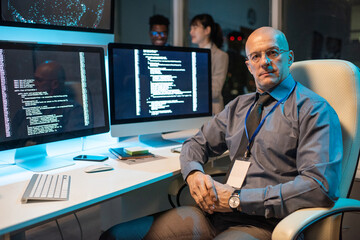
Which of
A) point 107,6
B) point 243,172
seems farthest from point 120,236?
point 107,6

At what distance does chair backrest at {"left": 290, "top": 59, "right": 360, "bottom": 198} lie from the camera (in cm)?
126

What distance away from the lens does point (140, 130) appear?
189 cm

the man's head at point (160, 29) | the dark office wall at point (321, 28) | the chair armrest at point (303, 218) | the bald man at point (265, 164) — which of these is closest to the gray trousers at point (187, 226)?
the bald man at point (265, 164)

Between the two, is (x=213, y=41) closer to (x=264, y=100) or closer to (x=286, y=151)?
(x=264, y=100)

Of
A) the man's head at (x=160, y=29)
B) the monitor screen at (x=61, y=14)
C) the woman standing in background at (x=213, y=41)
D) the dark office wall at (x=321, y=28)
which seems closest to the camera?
the monitor screen at (x=61, y=14)

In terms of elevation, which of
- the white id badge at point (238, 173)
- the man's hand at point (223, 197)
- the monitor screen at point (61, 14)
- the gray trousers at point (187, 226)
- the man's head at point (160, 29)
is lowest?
the gray trousers at point (187, 226)

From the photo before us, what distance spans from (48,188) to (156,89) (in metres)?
0.90

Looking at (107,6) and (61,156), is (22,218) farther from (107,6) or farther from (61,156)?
(107,6)

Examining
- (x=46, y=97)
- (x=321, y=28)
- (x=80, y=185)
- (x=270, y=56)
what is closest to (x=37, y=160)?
(x=46, y=97)

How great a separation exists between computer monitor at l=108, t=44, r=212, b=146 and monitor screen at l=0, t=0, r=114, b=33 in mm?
297

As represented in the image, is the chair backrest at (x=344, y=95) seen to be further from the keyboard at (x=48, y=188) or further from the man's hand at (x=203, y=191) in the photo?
the keyboard at (x=48, y=188)

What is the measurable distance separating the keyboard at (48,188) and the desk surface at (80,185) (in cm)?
2

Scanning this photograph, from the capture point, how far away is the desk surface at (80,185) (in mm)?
997

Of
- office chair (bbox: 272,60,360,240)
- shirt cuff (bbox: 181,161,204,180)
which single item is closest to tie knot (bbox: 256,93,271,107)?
office chair (bbox: 272,60,360,240)
